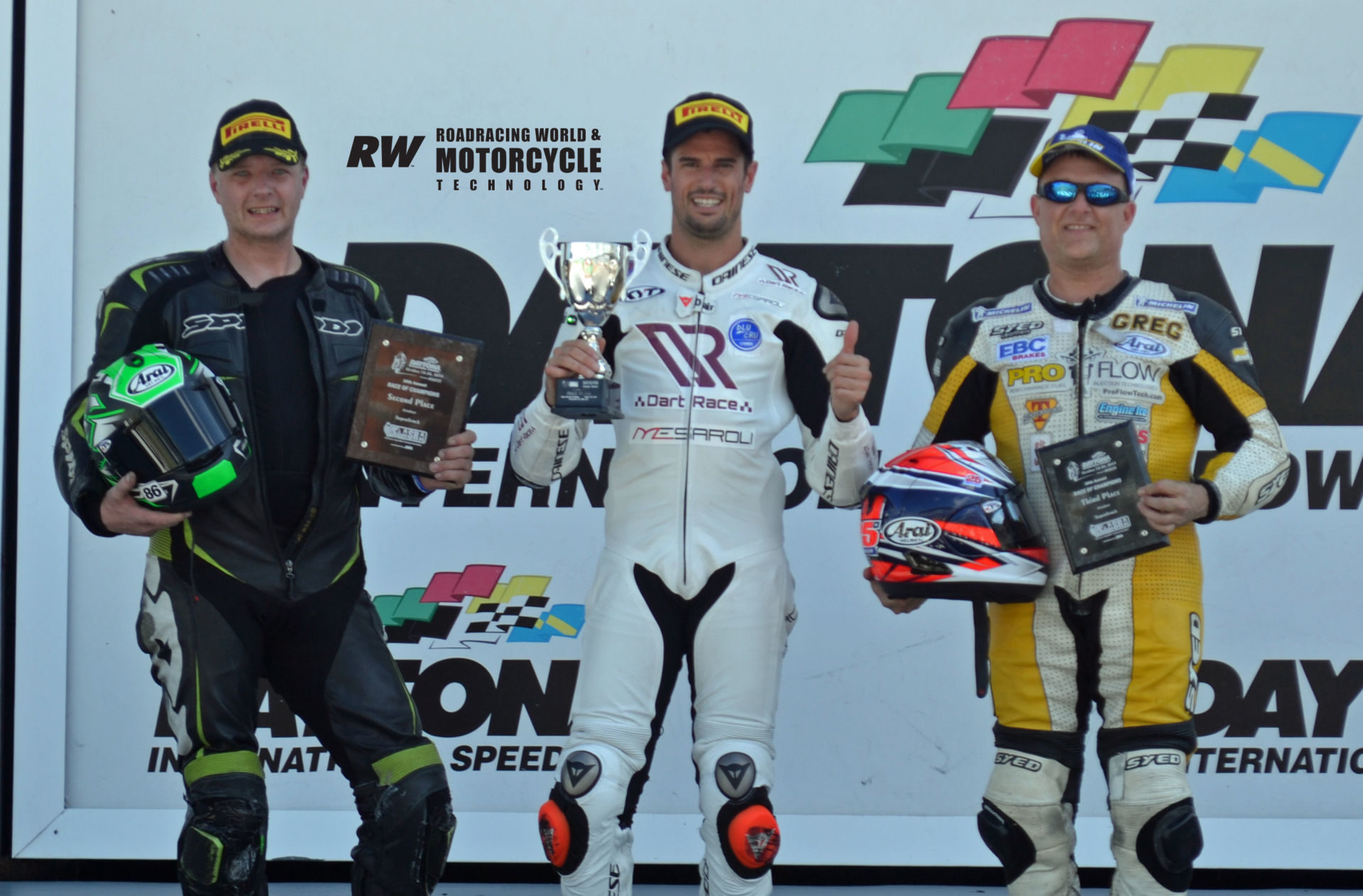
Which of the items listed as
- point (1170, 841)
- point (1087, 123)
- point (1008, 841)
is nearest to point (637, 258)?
point (1008, 841)

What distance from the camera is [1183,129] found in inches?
163

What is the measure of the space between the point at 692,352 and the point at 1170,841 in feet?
4.69

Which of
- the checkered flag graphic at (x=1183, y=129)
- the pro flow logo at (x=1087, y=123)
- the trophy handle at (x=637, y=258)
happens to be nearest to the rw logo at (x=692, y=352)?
the trophy handle at (x=637, y=258)

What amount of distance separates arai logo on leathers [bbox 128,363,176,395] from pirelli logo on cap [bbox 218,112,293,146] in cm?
58

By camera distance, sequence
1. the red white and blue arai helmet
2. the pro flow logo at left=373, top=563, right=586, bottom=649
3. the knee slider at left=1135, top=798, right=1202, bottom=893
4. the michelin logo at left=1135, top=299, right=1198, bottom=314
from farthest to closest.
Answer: the pro flow logo at left=373, top=563, right=586, bottom=649 → the michelin logo at left=1135, top=299, right=1198, bottom=314 → the red white and blue arai helmet → the knee slider at left=1135, top=798, right=1202, bottom=893

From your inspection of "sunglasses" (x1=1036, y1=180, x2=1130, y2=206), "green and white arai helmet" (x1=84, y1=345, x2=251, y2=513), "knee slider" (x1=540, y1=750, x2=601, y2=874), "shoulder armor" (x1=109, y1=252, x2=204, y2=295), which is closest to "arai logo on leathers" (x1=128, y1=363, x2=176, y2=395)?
"green and white arai helmet" (x1=84, y1=345, x2=251, y2=513)

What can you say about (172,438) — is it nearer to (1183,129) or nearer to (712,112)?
(712,112)

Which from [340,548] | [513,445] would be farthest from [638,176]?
[340,548]

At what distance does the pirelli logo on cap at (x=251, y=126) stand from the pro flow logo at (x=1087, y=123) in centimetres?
175

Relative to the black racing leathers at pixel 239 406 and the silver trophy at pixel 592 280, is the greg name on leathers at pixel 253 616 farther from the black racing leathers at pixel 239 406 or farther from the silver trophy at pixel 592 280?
the silver trophy at pixel 592 280

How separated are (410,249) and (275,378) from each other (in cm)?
136

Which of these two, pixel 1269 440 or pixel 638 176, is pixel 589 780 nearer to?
pixel 1269 440

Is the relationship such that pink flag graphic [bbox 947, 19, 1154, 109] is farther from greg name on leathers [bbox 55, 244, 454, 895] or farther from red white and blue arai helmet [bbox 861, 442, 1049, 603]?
greg name on leathers [bbox 55, 244, 454, 895]

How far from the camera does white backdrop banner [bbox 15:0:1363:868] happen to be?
4.15m
